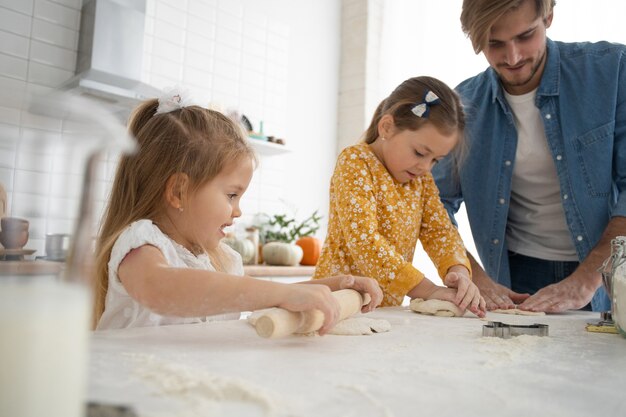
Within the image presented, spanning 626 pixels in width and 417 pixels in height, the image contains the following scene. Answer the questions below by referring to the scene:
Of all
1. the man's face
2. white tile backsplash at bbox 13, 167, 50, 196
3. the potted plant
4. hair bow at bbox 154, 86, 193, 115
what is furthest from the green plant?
white tile backsplash at bbox 13, 167, 50, 196

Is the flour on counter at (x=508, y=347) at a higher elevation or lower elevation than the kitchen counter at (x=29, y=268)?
lower

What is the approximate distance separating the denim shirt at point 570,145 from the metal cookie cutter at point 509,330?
800mm

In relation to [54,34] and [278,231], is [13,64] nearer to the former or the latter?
[54,34]

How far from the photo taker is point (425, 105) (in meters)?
1.50

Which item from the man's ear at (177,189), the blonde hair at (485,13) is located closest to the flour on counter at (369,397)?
the man's ear at (177,189)

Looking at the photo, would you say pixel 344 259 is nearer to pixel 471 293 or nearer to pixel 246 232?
pixel 471 293

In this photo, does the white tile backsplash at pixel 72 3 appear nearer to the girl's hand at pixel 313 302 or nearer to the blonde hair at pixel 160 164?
the blonde hair at pixel 160 164

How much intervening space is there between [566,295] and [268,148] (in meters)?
2.49

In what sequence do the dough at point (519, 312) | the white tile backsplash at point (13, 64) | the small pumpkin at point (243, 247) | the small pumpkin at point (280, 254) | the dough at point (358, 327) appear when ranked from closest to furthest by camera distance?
the dough at point (358, 327) < the dough at point (519, 312) < the white tile backsplash at point (13, 64) < the small pumpkin at point (243, 247) < the small pumpkin at point (280, 254)

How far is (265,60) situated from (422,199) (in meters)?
2.51

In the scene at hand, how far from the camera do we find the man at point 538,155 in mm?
1476

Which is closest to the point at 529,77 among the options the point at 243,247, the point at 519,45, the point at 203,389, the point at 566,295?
the point at 519,45

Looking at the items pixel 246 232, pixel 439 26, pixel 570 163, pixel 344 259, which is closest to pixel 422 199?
pixel 344 259

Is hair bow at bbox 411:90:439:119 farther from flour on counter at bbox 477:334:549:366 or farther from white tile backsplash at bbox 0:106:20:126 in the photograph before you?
white tile backsplash at bbox 0:106:20:126
